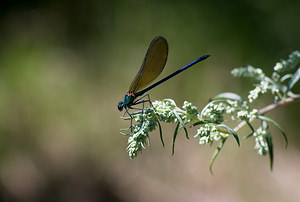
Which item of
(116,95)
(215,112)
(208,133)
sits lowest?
(208,133)

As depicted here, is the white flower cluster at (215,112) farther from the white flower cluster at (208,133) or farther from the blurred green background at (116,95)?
the blurred green background at (116,95)

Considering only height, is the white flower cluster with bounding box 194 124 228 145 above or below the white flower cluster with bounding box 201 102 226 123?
below

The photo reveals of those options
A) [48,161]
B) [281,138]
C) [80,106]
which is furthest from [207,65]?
[48,161]

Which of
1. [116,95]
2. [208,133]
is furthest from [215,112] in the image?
[116,95]

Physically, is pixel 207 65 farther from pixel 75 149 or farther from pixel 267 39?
pixel 75 149

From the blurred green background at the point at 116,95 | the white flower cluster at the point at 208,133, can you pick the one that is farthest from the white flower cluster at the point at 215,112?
the blurred green background at the point at 116,95

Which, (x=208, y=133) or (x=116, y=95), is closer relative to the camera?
(x=208, y=133)

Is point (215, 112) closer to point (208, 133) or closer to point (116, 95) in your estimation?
point (208, 133)

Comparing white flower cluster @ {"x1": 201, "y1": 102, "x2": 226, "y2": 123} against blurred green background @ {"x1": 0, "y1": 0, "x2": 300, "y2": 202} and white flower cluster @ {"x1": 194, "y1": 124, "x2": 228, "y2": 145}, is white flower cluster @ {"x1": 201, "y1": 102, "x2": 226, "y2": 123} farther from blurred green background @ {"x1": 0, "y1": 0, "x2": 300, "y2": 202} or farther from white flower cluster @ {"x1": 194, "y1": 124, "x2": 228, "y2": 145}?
blurred green background @ {"x1": 0, "y1": 0, "x2": 300, "y2": 202}

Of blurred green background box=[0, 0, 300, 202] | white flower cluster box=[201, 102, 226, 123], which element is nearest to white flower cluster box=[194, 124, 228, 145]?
white flower cluster box=[201, 102, 226, 123]
